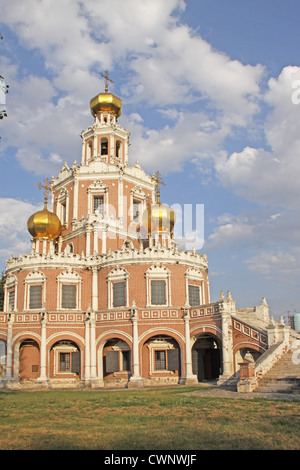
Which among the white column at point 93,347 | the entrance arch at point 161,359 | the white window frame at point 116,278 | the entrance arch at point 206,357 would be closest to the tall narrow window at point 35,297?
the white column at point 93,347

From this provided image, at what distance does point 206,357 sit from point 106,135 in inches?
955

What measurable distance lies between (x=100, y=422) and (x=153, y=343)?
869 inches

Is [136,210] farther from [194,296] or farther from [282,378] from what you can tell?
[282,378]

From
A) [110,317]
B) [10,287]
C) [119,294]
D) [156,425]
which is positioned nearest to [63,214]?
[10,287]

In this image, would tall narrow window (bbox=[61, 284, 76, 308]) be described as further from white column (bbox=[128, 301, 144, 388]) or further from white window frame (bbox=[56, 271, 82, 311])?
white column (bbox=[128, 301, 144, 388])

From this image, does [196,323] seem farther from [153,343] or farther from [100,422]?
[100,422]

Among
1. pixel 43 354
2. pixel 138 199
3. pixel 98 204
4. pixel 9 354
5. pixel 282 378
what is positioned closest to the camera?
pixel 282 378

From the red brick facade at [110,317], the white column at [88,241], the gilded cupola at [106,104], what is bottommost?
the red brick facade at [110,317]

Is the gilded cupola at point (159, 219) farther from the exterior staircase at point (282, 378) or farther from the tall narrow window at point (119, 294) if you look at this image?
the exterior staircase at point (282, 378)

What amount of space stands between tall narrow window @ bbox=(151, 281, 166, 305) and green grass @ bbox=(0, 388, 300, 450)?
52.6ft

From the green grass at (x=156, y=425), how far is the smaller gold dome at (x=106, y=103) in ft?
118

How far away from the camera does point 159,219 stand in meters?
40.8

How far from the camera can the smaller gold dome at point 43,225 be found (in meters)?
41.8
